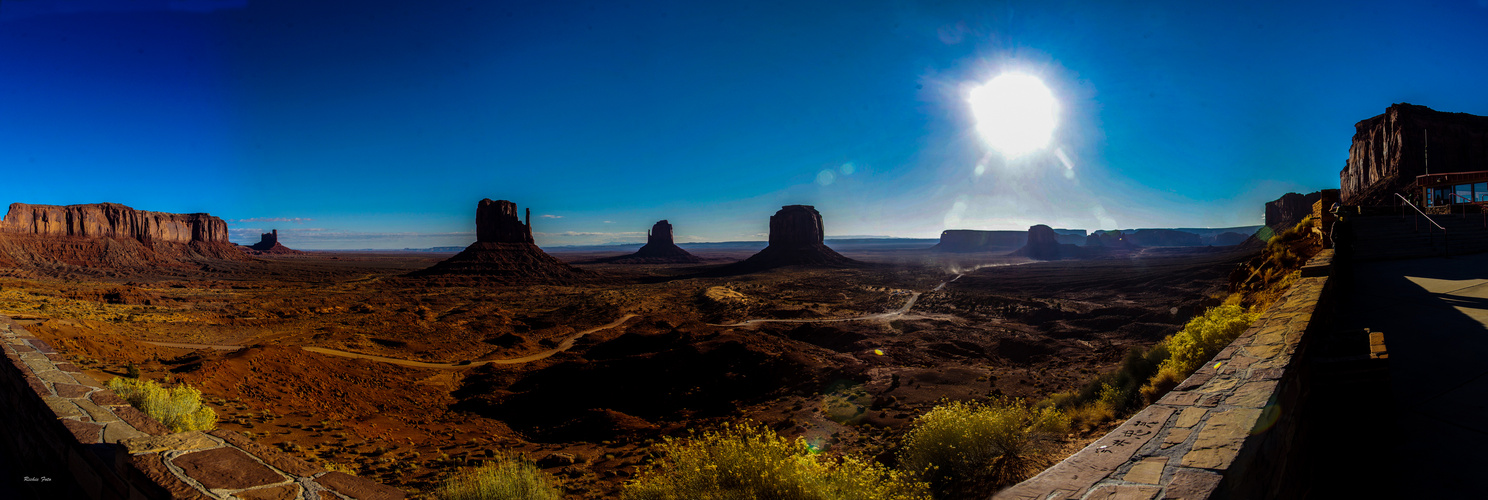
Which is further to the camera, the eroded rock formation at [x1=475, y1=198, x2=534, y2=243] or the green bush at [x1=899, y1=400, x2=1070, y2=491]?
the eroded rock formation at [x1=475, y1=198, x2=534, y2=243]

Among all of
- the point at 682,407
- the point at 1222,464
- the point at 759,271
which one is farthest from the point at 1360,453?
the point at 759,271

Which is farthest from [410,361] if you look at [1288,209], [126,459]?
[1288,209]

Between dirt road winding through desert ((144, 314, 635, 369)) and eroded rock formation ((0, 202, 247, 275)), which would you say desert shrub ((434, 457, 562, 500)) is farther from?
eroded rock formation ((0, 202, 247, 275))

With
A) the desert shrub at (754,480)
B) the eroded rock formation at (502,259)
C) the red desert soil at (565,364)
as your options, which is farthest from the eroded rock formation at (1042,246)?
the desert shrub at (754,480)

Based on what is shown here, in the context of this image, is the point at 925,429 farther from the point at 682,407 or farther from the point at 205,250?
the point at 205,250

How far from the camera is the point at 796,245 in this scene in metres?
95.3

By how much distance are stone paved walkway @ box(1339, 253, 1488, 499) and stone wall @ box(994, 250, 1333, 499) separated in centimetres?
55

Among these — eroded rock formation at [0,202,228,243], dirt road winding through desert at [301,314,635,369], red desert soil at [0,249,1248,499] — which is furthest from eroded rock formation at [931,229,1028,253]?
eroded rock formation at [0,202,228,243]

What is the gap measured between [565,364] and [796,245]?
79963 millimetres

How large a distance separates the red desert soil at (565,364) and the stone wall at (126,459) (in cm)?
278

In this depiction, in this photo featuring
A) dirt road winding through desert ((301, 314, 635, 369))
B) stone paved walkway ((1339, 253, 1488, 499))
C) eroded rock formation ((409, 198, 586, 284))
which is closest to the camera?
stone paved walkway ((1339, 253, 1488, 499))

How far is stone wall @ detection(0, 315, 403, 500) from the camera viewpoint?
350 centimetres

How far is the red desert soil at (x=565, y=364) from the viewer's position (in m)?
10.1

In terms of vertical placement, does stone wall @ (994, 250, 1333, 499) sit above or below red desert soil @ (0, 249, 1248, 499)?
above
